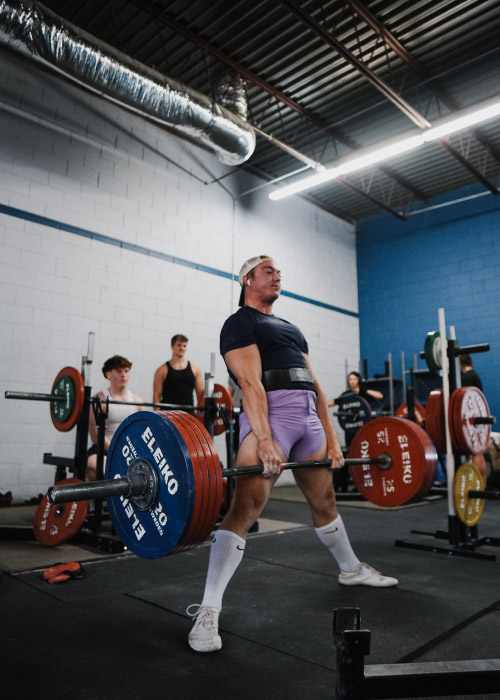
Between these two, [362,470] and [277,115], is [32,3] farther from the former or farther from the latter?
[362,470]

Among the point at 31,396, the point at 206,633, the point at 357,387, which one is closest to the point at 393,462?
the point at 206,633

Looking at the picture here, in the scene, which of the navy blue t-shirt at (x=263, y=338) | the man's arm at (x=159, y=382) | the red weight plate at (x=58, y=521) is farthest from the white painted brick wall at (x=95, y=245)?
the navy blue t-shirt at (x=263, y=338)

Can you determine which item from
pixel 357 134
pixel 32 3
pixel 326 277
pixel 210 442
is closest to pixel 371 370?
pixel 326 277

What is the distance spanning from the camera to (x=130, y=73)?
377 cm

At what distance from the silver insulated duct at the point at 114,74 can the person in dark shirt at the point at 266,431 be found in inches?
106

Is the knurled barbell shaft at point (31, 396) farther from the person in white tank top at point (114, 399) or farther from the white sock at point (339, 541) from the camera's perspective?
the white sock at point (339, 541)

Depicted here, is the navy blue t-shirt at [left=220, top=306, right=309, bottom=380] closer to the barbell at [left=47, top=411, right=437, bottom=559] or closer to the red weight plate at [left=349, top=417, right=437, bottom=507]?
the barbell at [left=47, top=411, right=437, bottom=559]

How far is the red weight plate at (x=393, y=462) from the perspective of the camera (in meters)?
2.29

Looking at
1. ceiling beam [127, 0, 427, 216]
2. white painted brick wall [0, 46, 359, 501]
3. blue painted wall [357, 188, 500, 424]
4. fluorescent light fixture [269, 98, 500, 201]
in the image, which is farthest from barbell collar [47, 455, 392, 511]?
blue painted wall [357, 188, 500, 424]

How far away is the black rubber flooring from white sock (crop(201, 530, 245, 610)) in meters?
0.14

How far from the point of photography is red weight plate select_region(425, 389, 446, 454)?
2.73 m

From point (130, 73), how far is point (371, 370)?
516 cm

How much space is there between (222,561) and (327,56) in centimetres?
472

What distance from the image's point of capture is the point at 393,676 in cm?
75
